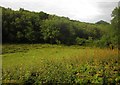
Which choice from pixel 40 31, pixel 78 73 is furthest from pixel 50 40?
pixel 78 73

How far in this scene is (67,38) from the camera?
2894 cm

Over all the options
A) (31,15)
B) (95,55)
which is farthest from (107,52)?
(31,15)

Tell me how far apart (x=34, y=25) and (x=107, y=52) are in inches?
821

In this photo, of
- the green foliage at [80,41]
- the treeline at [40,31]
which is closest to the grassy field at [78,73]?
the green foliage at [80,41]

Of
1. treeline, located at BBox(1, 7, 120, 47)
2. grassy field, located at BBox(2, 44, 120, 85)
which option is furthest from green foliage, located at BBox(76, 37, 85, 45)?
grassy field, located at BBox(2, 44, 120, 85)

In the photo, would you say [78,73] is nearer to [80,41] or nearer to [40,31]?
[80,41]

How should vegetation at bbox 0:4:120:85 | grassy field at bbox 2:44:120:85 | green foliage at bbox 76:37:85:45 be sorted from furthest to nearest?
1. green foliage at bbox 76:37:85:45
2. vegetation at bbox 0:4:120:85
3. grassy field at bbox 2:44:120:85

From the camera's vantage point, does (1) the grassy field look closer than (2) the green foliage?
Yes

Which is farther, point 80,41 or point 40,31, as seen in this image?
point 40,31

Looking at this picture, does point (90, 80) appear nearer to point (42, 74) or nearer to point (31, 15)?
point (42, 74)

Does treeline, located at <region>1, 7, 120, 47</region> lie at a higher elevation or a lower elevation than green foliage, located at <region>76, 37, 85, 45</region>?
higher

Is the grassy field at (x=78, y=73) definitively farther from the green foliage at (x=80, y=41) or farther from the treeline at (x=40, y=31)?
the treeline at (x=40, y=31)

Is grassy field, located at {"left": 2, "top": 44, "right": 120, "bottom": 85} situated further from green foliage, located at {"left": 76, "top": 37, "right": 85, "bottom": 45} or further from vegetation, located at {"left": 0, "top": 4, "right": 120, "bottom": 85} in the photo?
green foliage, located at {"left": 76, "top": 37, "right": 85, "bottom": 45}

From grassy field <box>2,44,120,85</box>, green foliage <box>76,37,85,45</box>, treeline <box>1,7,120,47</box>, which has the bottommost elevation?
grassy field <box>2,44,120,85</box>
